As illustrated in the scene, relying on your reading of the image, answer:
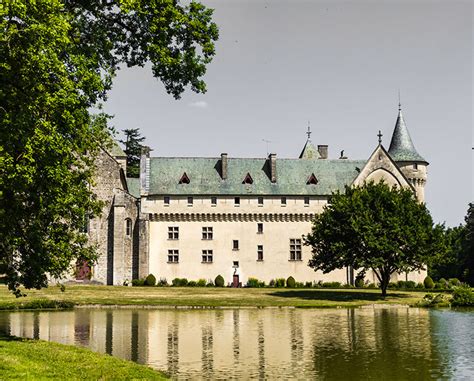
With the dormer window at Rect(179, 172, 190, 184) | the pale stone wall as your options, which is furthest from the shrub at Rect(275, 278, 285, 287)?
the dormer window at Rect(179, 172, 190, 184)

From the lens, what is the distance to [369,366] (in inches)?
754

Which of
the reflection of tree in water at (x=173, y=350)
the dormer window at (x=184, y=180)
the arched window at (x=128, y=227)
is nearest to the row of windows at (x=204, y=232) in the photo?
the arched window at (x=128, y=227)

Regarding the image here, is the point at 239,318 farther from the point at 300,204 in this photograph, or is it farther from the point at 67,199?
the point at 300,204

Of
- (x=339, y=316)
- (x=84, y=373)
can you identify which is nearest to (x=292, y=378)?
(x=84, y=373)

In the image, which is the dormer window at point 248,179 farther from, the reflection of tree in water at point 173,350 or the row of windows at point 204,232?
the reflection of tree in water at point 173,350

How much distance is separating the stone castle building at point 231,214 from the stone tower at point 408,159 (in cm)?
11

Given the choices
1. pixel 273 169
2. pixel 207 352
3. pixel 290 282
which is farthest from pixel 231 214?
pixel 207 352

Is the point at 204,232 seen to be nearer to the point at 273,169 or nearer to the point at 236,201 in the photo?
the point at 236,201

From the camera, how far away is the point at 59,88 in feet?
55.6

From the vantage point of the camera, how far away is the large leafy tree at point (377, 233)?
49500mm

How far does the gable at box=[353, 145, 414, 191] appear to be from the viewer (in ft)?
225

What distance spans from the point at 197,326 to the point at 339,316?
9860 mm

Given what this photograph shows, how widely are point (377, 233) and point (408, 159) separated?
24193 mm

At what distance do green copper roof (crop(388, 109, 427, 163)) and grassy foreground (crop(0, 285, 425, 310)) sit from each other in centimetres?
2288
